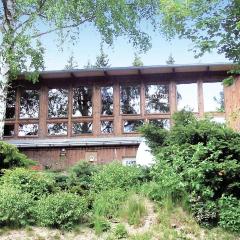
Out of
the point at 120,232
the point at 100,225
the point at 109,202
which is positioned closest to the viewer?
the point at 120,232

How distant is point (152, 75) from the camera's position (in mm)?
18969

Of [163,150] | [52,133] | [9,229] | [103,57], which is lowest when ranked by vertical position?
[9,229]

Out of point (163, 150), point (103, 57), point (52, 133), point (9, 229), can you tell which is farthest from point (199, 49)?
point (103, 57)

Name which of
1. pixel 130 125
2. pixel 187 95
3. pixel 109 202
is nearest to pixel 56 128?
pixel 130 125

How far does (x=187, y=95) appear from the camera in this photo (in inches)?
743

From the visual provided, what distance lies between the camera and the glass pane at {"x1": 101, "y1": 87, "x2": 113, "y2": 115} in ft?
62.4

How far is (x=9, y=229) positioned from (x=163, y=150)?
3631 mm

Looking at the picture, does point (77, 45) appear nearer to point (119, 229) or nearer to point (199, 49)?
point (199, 49)

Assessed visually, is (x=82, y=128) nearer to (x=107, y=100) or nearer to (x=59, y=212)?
(x=107, y=100)

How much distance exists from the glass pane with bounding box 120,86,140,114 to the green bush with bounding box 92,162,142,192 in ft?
26.2

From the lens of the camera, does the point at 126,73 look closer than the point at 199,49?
No

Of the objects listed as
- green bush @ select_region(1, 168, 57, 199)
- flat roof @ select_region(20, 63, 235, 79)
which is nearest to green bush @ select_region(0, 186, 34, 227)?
green bush @ select_region(1, 168, 57, 199)

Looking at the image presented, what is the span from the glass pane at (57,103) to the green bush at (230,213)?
37.5 ft

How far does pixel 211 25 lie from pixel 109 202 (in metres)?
4.58
